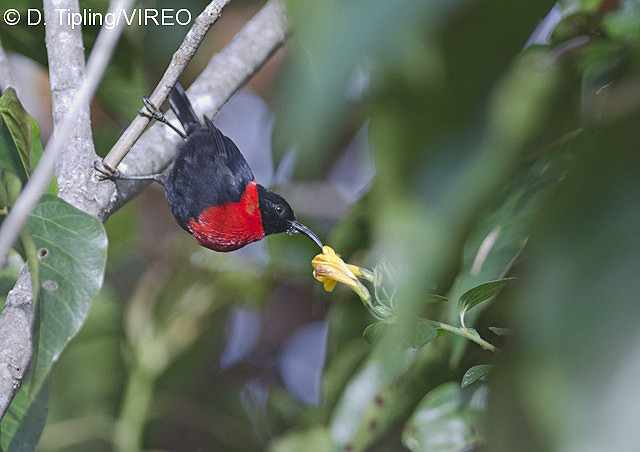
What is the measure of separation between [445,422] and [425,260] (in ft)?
2.37

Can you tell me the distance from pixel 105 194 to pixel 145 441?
3.30 feet

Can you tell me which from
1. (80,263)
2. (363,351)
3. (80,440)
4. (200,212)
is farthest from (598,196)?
(80,440)

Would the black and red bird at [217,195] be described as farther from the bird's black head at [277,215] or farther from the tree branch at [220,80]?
the tree branch at [220,80]

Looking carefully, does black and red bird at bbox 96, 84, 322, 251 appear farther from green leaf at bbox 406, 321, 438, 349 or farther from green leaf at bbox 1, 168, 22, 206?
green leaf at bbox 406, 321, 438, 349

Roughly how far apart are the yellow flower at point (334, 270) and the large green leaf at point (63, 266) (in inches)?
12.9

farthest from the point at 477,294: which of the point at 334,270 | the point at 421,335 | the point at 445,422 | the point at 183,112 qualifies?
the point at 183,112

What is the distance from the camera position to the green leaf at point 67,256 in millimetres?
680

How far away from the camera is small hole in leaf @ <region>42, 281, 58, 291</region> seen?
27.2 inches

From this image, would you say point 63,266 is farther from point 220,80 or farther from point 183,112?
point 183,112

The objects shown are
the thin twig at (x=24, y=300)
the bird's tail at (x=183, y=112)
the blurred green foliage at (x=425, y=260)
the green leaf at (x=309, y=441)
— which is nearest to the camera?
the blurred green foliage at (x=425, y=260)

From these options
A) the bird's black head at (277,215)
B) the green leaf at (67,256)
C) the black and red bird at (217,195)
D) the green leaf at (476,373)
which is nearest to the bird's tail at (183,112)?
the black and red bird at (217,195)

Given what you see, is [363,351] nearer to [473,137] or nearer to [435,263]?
[473,137]

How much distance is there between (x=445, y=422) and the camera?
3.39 feet

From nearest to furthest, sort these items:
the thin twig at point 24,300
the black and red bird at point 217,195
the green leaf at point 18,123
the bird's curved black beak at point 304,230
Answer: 1. the thin twig at point 24,300
2. the green leaf at point 18,123
3. the black and red bird at point 217,195
4. the bird's curved black beak at point 304,230
